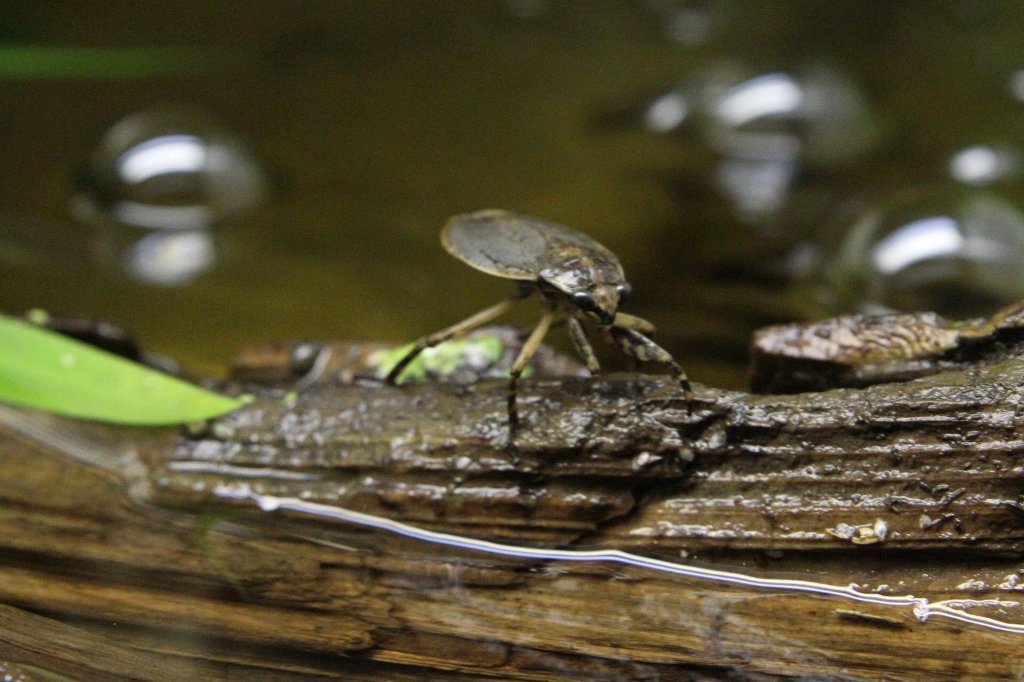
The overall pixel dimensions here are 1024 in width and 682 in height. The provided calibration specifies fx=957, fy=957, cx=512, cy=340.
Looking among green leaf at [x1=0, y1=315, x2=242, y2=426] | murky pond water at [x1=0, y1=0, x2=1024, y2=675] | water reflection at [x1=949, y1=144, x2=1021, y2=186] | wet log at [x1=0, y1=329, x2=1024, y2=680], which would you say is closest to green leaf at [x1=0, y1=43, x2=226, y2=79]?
murky pond water at [x1=0, y1=0, x2=1024, y2=675]

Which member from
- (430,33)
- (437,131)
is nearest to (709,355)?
(437,131)

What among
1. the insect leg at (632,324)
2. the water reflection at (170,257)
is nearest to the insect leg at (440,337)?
the insect leg at (632,324)

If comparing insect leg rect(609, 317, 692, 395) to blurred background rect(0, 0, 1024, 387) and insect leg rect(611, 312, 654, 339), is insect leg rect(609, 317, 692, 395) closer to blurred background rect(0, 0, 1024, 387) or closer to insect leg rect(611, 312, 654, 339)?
insect leg rect(611, 312, 654, 339)

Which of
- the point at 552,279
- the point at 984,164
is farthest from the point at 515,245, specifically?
the point at 984,164

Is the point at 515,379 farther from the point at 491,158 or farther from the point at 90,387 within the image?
the point at 491,158

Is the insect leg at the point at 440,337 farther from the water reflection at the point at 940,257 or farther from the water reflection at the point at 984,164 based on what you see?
the water reflection at the point at 984,164

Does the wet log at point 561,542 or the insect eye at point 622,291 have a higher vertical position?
the insect eye at point 622,291
